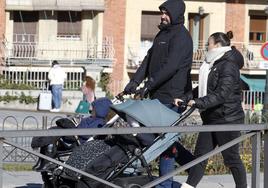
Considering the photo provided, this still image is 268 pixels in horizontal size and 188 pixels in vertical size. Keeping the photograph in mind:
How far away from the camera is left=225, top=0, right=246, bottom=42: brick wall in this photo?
38312 millimetres

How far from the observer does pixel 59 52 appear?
1385 inches

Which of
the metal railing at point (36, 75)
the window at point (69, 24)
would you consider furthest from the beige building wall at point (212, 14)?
the metal railing at point (36, 75)

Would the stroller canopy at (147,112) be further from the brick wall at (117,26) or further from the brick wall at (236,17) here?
the brick wall at (236,17)

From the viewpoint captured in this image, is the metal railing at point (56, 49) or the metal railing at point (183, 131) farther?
the metal railing at point (56, 49)

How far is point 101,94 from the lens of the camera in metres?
31.3

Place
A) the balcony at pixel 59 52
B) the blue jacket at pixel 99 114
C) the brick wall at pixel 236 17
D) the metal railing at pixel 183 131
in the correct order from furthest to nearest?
the brick wall at pixel 236 17, the balcony at pixel 59 52, the blue jacket at pixel 99 114, the metal railing at pixel 183 131

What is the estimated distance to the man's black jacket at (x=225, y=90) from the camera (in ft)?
32.0

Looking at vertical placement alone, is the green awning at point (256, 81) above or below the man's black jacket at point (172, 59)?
below

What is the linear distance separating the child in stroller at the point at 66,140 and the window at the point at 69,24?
26255 millimetres

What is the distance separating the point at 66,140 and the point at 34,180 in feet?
7.20

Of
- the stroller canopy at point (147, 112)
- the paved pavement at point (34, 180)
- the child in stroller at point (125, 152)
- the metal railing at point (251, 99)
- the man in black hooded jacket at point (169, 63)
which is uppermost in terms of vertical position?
the man in black hooded jacket at point (169, 63)

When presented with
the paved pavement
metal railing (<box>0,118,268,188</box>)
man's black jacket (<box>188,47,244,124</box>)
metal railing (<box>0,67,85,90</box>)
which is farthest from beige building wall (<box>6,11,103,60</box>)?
metal railing (<box>0,118,268,188</box>)

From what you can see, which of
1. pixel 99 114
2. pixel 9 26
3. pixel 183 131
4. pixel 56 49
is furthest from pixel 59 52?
pixel 183 131

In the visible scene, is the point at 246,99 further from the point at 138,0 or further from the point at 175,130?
the point at 175,130
